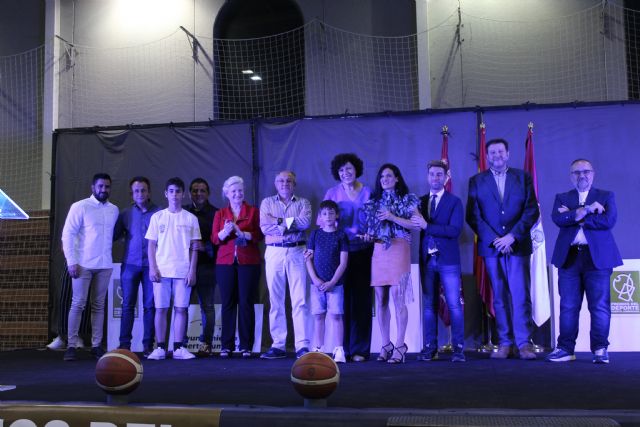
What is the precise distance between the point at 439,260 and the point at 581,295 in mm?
1132

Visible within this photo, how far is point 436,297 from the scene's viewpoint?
5.64 m

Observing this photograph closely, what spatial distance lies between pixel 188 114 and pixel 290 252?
3.66 meters

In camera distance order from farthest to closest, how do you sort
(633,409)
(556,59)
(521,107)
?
(556,59), (521,107), (633,409)

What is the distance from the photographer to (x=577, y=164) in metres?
5.44

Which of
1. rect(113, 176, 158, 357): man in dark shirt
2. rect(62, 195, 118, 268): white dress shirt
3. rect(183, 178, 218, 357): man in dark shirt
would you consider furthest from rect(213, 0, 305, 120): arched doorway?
rect(62, 195, 118, 268): white dress shirt

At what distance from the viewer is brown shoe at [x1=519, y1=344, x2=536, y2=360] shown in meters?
5.49

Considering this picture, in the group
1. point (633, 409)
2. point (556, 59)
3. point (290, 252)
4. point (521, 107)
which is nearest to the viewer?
point (633, 409)

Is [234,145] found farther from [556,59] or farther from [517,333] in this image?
[556,59]

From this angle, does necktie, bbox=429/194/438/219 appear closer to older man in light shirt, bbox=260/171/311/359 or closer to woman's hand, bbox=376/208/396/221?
woman's hand, bbox=376/208/396/221

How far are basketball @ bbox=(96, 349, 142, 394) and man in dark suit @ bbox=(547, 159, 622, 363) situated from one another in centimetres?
337

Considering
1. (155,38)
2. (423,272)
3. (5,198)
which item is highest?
(155,38)

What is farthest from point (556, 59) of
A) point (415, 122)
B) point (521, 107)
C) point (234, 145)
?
point (234, 145)

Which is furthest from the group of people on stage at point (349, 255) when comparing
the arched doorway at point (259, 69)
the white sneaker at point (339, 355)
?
the arched doorway at point (259, 69)

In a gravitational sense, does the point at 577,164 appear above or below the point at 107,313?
above
